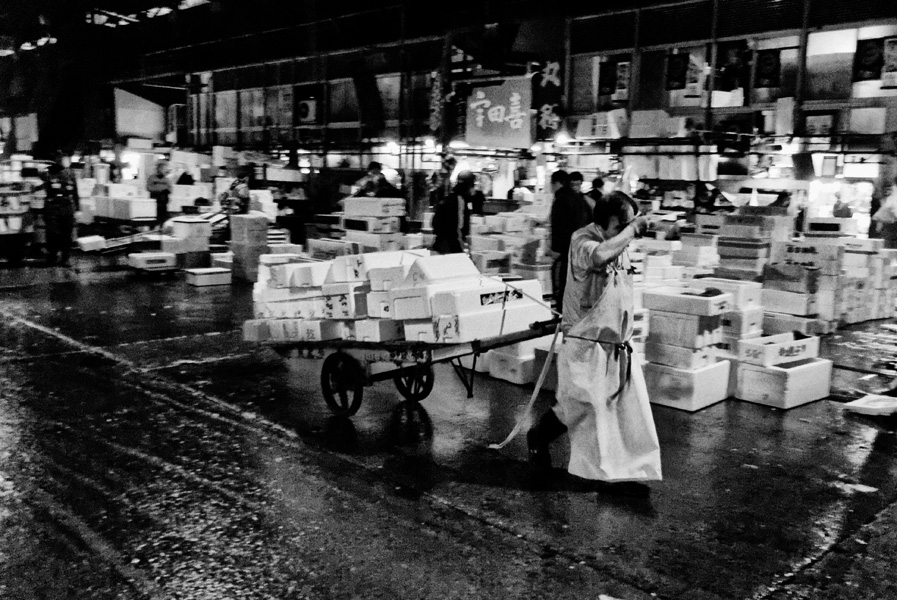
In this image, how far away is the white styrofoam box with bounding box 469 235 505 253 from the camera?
41.5 ft

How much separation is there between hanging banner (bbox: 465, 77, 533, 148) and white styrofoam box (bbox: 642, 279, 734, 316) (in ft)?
24.5

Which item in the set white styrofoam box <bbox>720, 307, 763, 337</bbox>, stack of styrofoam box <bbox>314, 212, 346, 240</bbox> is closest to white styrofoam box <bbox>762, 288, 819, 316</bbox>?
white styrofoam box <bbox>720, 307, 763, 337</bbox>

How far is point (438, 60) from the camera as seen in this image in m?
22.9

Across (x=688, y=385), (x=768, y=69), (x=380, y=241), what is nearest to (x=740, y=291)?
(x=688, y=385)

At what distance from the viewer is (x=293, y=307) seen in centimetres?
731

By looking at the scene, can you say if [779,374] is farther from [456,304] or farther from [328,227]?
[328,227]

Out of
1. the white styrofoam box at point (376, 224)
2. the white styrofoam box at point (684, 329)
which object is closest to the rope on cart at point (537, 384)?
the white styrofoam box at point (684, 329)

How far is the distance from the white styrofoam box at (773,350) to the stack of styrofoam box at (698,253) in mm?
3378

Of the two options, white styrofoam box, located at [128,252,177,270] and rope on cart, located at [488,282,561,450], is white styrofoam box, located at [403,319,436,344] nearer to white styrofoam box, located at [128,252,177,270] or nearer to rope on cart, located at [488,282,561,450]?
rope on cart, located at [488,282,561,450]

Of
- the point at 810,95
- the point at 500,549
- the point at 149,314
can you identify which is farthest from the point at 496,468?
the point at 810,95

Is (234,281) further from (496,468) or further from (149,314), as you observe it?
(496,468)

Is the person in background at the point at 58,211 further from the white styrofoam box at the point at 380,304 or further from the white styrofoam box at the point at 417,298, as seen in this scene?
the white styrofoam box at the point at 417,298

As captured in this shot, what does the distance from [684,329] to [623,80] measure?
1364cm

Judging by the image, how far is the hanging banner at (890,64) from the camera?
15211 millimetres
